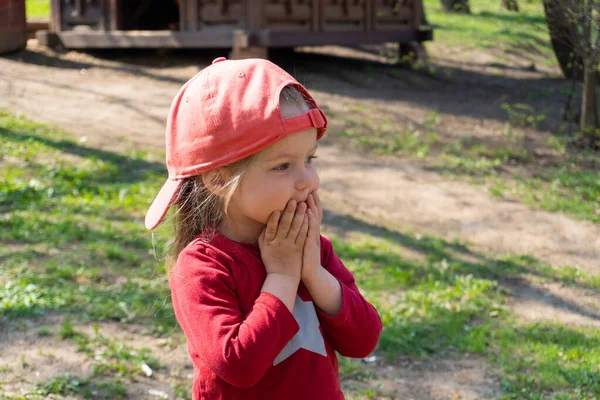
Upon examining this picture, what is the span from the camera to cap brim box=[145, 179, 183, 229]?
200 centimetres

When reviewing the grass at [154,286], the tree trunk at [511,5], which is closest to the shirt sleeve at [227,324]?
the grass at [154,286]

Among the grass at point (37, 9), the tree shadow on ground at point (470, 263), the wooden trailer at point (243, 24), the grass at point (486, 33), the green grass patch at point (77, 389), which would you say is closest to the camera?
the green grass patch at point (77, 389)

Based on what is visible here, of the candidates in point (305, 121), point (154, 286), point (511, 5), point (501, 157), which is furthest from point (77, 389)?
point (511, 5)

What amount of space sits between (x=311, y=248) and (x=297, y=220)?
0.08 meters

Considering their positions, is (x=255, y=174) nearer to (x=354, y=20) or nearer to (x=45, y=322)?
(x=45, y=322)

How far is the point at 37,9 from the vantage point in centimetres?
2089

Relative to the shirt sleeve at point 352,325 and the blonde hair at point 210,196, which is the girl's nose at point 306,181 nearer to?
the blonde hair at point 210,196

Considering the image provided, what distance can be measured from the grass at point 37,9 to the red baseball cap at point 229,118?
18309 mm

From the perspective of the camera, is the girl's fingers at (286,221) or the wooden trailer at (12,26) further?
the wooden trailer at (12,26)

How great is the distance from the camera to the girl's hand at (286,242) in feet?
6.30

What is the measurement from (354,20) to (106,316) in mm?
9151

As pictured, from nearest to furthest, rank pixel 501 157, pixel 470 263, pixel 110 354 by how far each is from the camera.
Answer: pixel 110 354, pixel 470 263, pixel 501 157

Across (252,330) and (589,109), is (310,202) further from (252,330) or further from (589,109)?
(589,109)

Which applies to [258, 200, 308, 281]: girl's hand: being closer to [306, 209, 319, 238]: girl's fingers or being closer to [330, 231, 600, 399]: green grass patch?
[306, 209, 319, 238]: girl's fingers
